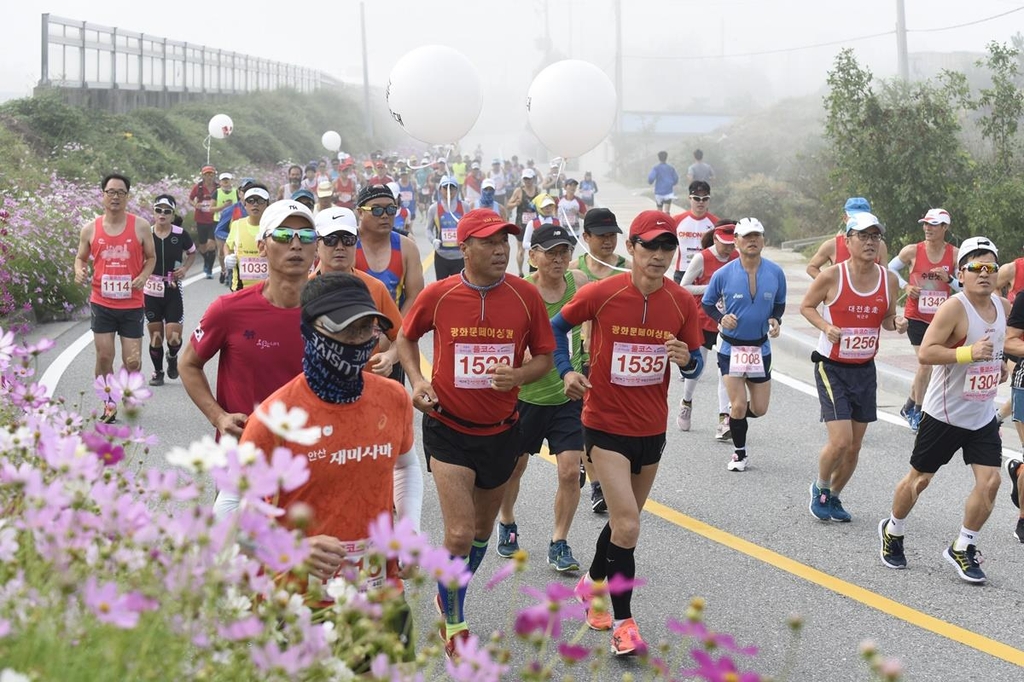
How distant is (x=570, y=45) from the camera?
410ft

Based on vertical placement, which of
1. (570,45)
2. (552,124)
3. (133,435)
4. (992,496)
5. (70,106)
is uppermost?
(570,45)

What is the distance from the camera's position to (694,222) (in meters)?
13.8

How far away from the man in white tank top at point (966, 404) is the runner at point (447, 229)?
29.7 feet

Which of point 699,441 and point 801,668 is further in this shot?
point 699,441

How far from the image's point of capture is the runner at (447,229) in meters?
16.3

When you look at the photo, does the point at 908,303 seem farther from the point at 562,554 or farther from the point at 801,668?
the point at 801,668

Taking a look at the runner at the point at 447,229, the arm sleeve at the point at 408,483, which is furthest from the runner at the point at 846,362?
the runner at the point at 447,229

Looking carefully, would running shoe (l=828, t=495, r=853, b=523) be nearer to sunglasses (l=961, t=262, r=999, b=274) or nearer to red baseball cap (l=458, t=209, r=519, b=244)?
sunglasses (l=961, t=262, r=999, b=274)

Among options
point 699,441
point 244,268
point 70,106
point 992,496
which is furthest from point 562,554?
point 70,106

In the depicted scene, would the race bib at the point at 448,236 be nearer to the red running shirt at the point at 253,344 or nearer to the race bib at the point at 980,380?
the race bib at the point at 980,380

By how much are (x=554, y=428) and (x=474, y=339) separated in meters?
1.52

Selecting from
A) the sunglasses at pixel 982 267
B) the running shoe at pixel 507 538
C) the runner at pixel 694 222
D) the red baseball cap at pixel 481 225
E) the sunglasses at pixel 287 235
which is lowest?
the running shoe at pixel 507 538

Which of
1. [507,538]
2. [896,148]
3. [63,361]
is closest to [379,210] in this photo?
[507,538]

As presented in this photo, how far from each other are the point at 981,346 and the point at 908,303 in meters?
4.68
